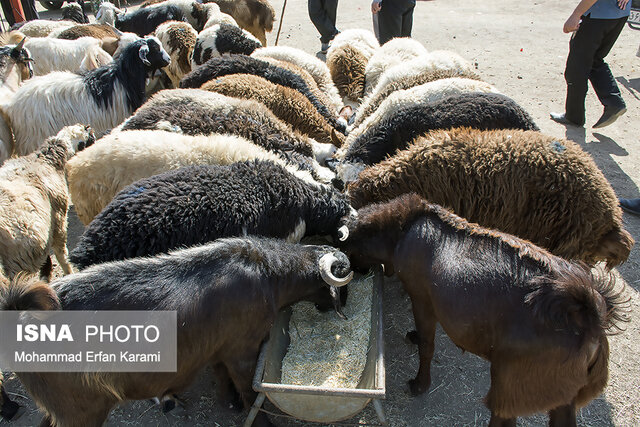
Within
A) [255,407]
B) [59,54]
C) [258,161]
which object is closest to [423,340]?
[255,407]

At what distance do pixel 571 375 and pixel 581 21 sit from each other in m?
5.93

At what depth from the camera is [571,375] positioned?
8.51 feet

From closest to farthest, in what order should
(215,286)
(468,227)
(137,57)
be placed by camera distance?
(215,286) < (468,227) < (137,57)

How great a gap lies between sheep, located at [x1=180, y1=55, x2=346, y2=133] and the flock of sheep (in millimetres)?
20

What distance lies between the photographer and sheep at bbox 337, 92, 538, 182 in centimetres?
483

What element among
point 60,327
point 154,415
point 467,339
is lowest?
point 154,415

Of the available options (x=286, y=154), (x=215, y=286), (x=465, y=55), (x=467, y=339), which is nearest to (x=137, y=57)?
(x=286, y=154)

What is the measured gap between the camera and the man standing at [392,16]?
9.10 m

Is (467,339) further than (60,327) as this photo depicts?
Yes

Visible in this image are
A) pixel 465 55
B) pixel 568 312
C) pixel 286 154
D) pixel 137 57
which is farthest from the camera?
pixel 465 55

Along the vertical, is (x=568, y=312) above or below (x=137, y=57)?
below

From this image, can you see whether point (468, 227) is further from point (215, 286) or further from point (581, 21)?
point (581, 21)

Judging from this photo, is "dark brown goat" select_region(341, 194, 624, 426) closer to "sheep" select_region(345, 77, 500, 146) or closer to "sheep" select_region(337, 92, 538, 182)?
"sheep" select_region(337, 92, 538, 182)

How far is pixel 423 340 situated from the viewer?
3.45 m
